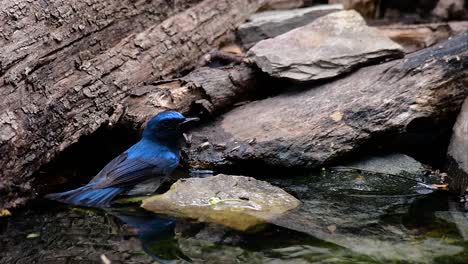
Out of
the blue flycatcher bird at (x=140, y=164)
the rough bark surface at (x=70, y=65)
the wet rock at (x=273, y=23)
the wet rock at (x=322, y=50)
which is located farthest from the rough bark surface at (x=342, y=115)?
the wet rock at (x=273, y=23)

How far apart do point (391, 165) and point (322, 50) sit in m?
1.04

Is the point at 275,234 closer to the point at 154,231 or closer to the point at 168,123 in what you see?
the point at 154,231

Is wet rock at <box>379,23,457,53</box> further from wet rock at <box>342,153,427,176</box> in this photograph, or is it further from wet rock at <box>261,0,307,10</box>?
wet rock at <box>342,153,427,176</box>

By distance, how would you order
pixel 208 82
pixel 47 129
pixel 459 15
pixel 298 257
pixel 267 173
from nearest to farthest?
pixel 298 257
pixel 47 129
pixel 267 173
pixel 208 82
pixel 459 15

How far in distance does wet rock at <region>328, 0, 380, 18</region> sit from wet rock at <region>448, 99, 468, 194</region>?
2.05m

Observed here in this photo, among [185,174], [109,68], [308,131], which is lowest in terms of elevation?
[185,174]

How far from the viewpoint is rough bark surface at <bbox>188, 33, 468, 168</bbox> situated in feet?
14.0

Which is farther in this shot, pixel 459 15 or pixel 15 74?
pixel 459 15

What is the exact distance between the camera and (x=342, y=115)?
14.4 ft

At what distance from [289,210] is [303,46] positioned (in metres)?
1.67

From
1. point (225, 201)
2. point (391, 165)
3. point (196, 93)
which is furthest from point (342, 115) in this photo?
point (225, 201)

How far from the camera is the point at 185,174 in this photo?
4402 mm

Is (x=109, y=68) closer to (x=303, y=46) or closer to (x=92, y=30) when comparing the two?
(x=92, y=30)

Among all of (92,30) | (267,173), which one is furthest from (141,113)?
(267,173)
